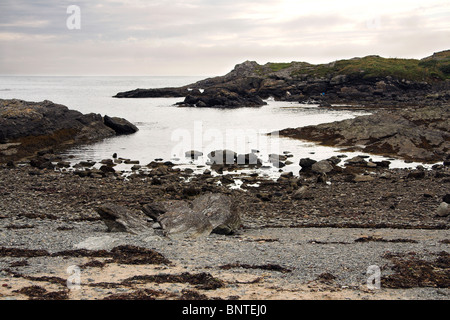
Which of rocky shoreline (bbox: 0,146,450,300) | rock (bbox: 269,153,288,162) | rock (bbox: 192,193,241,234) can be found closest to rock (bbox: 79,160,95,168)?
rocky shoreline (bbox: 0,146,450,300)

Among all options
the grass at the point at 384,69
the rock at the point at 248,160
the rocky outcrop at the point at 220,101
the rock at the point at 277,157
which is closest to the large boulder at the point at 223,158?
the rock at the point at 248,160

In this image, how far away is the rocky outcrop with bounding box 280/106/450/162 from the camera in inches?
1966

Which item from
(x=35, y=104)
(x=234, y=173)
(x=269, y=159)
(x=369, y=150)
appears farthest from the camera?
(x=35, y=104)

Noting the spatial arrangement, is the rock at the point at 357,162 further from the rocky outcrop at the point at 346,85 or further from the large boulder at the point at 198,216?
the rocky outcrop at the point at 346,85

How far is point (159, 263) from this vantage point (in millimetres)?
16984

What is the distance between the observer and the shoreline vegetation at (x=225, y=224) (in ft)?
48.1

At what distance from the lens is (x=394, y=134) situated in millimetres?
54906

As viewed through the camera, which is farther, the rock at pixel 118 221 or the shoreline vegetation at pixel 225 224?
the rock at pixel 118 221

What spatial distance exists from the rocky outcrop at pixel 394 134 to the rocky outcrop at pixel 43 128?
30024 millimetres

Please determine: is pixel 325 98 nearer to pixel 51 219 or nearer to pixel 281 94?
pixel 281 94

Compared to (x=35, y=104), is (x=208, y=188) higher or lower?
lower

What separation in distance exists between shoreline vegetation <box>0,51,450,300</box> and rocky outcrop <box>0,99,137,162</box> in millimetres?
298

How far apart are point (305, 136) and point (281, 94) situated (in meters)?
101
